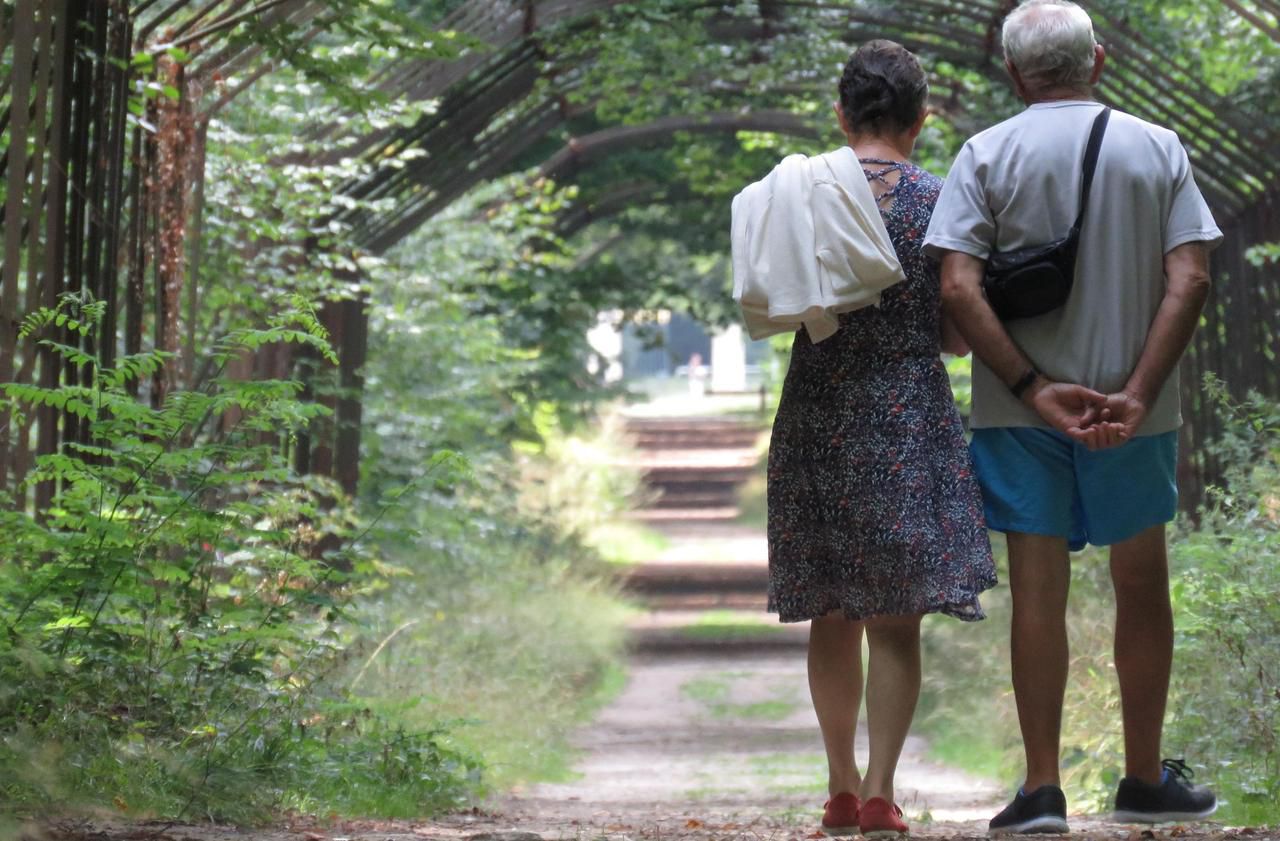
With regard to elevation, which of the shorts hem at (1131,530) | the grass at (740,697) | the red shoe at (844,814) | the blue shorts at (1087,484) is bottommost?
the grass at (740,697)

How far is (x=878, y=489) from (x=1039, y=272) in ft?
2.04

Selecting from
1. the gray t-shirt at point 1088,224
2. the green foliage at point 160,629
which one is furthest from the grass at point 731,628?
the gray t-shirt at point 1088,224

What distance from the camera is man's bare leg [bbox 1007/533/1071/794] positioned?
402 cm

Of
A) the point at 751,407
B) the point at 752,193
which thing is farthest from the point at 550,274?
the point at 751,407

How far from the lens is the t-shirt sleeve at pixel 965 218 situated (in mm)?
Result: 3980

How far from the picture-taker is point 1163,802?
416cm

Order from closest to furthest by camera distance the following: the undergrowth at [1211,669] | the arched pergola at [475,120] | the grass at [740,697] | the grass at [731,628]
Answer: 1. the undergrowth at [1211,669]
2. the arched pergola at [475,120]
3. the grass at [740,697]
4. the grass at [731,628]

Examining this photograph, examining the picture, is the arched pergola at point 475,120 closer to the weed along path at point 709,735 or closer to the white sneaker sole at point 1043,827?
the weed along path at point 709,735

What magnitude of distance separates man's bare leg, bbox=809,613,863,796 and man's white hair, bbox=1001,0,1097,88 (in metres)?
1.38

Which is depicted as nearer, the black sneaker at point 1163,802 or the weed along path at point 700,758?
the black sneaker at point 1163,802

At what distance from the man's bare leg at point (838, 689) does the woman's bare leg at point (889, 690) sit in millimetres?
110

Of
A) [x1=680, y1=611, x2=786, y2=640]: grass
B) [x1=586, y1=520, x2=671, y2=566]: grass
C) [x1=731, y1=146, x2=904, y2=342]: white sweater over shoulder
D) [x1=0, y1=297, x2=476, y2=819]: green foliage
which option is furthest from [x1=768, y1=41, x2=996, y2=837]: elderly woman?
[x1=586, y1=520, x2=671, y2=566]: grass

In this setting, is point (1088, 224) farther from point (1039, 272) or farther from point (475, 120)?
point (475, 120)

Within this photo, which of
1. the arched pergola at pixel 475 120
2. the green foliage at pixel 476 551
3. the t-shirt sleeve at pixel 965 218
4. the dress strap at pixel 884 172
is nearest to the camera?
the t-shirt sleeve at pixel 965 218
